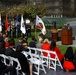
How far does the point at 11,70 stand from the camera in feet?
41.1

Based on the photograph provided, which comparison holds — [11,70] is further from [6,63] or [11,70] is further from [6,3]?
[6,3]

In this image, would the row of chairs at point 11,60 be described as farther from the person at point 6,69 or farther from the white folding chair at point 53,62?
the white folding chair at point 53,62

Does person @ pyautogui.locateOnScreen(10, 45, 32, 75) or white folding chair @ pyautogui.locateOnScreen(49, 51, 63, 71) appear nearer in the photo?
person @ pyautogui.locateOnScreen(10, 45, 32, 75)

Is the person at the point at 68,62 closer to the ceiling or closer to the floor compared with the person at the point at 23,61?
closer to the floor

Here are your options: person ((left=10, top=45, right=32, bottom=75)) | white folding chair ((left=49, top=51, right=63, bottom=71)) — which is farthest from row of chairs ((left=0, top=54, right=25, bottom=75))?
white folding chair ((left=49, top=51, right=63, bottom=71))

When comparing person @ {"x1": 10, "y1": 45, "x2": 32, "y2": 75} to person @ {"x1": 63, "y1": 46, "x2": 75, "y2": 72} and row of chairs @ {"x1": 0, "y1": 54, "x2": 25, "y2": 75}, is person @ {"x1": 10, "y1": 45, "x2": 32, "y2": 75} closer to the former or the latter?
row of chairs @ {"x1": 0, "y1": 54, "x2": 25, "y2": 75}

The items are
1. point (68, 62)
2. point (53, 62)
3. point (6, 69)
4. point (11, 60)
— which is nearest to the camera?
point (6, 69)

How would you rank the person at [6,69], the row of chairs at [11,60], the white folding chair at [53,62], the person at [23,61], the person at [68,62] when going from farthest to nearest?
the person at [68,62] → the white folding chair at [53,62] → the row of chairs at [11,60] → the person at [23,61] → the person at [6,69]

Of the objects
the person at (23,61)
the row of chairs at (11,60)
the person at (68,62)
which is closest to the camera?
the person at (23,61)

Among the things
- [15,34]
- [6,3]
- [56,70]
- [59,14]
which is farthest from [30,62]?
[6,3]

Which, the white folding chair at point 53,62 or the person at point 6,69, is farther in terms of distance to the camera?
the white folding chair at point 53,62

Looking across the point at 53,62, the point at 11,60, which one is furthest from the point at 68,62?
the point at 11,60

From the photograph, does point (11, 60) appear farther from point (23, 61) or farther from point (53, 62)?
point (53, 62)

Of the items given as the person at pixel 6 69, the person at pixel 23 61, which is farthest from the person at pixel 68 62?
the person at pixel 6 69
